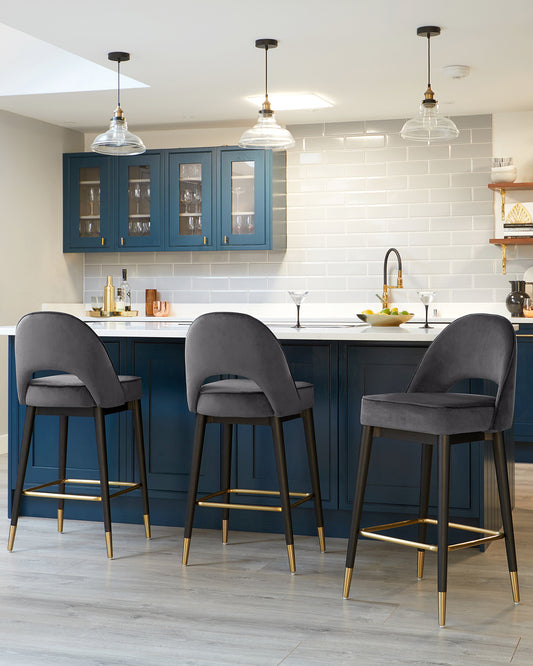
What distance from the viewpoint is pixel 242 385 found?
3643 millimetres

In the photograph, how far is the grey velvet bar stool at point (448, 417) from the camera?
9.64 ft

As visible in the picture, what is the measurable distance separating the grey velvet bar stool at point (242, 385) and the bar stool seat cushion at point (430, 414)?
435 millimetres

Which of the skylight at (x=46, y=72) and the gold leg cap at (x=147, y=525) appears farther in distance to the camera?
the skylight at (x=46, y=72)

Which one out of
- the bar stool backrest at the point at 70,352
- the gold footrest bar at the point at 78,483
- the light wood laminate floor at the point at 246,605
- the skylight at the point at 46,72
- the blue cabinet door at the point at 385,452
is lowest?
the light wood laminate floor at the point at 246,605

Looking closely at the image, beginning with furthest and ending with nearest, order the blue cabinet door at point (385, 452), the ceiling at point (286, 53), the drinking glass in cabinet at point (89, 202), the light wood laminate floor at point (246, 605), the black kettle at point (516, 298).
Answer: the drinking glass in cabinet at point (89, 202) < the black kettle at point (516, 298) < the ceiling at point (286, 53) < the blue cabinet door at point (385, 452) < the light wood laminate floor at point (246, 605)

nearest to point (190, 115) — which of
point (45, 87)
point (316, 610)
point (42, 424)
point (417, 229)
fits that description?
point (45, 87)

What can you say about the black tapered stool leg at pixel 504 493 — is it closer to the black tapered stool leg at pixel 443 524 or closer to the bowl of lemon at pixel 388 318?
the black tapered stool leg at pixel 443 524

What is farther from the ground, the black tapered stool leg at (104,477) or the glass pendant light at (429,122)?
the glass pendant light at (429,122)

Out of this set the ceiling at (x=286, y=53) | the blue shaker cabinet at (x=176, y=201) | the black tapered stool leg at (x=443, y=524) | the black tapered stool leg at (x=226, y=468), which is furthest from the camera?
the blue shaker cabinet at (x=176, y=201)

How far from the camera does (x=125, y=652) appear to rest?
8.80 feet

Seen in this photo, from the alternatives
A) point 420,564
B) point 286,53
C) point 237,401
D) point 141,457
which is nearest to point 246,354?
point 237,401

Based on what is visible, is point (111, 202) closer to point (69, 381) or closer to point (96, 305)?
point (96, 305)

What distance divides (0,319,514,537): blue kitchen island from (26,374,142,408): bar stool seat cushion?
377 millimetres

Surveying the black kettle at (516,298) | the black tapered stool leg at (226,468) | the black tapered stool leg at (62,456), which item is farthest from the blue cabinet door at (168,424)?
the black kettle at (516,298)
